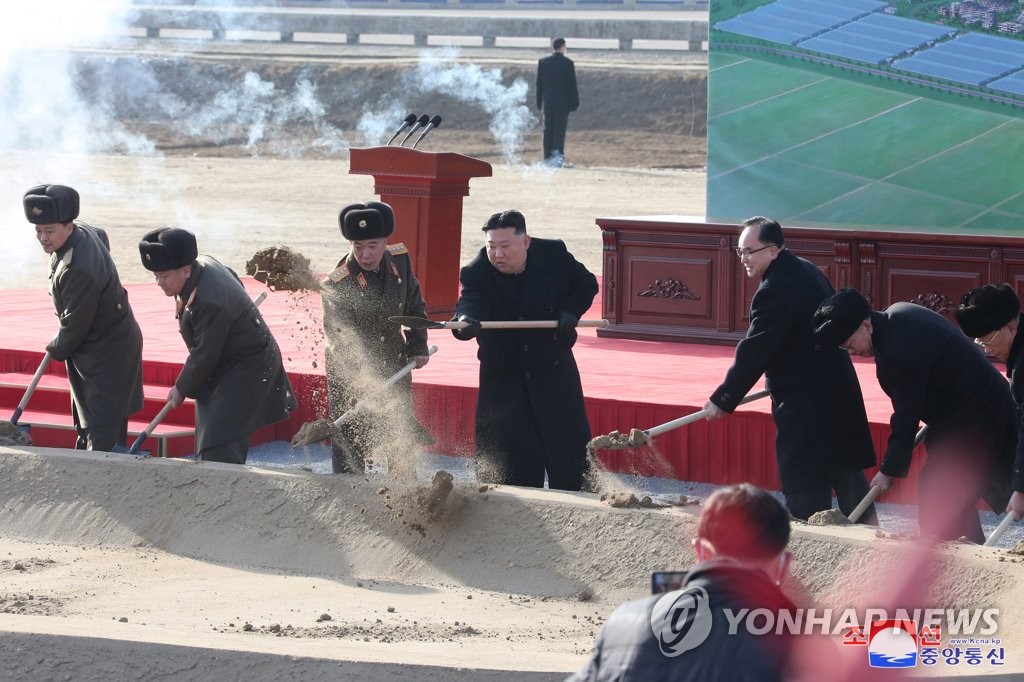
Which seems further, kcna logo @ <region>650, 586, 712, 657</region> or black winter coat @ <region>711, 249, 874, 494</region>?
black winter coat @ <region>711, 249, 874, 494</region>

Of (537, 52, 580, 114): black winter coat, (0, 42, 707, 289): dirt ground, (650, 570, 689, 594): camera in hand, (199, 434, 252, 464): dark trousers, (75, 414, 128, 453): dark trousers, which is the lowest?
(0, 42, 707, 289): dirt ground

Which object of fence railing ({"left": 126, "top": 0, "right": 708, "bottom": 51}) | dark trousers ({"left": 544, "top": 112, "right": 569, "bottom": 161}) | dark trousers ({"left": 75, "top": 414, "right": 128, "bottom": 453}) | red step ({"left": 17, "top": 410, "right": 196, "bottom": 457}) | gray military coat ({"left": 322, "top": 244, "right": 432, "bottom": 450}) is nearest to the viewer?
gray military coat ({"left": 322, "top": 244, "right": 432, "bottom": 450})

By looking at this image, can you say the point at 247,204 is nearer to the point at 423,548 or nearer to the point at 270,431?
the point at 270,431

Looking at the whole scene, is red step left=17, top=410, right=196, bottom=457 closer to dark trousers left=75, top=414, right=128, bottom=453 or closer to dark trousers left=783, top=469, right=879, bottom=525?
dark trousers left=75, top=414, right=128, bottom=453

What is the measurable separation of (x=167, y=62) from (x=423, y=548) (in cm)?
2662

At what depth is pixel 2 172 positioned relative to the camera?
22.5 metres

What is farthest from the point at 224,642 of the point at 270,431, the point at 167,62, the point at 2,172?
the point at 167,62

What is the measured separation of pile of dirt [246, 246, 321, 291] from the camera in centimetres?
692

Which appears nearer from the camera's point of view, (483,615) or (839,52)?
(483,615)

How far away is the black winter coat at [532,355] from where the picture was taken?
19.9 feet

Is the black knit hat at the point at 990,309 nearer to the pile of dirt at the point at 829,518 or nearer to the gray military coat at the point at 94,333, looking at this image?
the pile of dirt at the point at 829,518

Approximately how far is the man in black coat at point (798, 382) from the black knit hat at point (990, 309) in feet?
1.92

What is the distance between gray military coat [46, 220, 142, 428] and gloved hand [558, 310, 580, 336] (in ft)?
6.18

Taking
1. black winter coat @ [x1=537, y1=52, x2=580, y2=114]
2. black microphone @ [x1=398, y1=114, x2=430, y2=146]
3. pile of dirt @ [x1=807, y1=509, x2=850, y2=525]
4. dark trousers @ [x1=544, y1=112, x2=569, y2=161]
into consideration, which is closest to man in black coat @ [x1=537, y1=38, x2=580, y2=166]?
black winter coat @ [x1=537, y1=52, x2=580, y2=114]
